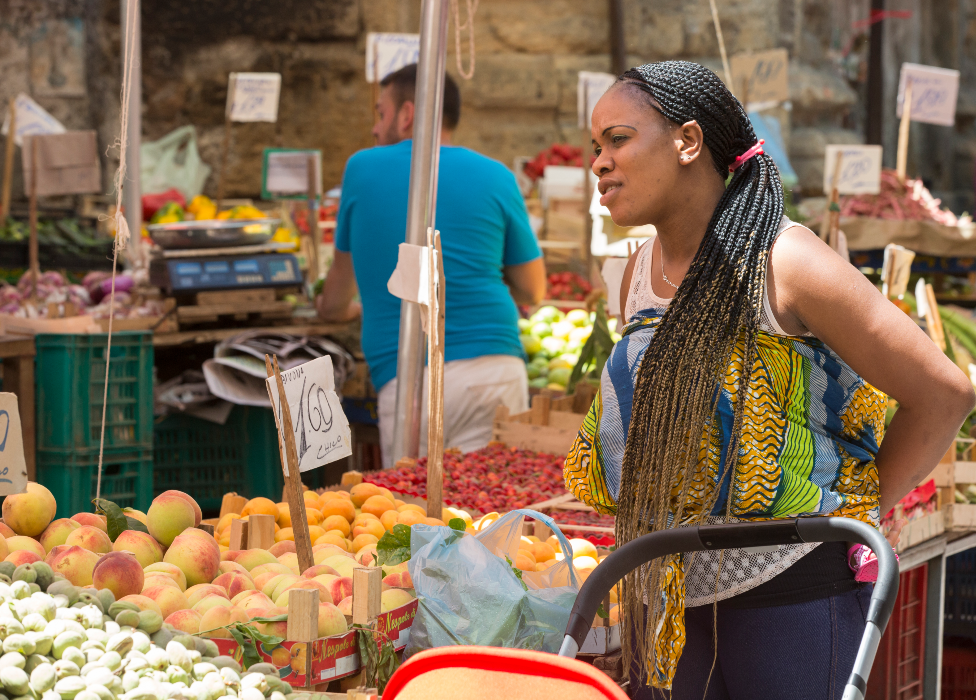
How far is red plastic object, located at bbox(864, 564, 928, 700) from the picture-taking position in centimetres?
280

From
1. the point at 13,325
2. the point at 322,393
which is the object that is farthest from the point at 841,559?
the point at 13,325

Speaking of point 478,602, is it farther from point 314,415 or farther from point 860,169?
point 860,169

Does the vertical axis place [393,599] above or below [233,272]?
below

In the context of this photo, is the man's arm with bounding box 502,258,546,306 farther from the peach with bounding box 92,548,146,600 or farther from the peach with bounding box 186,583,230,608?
the peach with bounding box 92,548,146,600

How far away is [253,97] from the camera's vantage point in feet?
18.5

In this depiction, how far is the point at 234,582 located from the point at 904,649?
78.6 inches

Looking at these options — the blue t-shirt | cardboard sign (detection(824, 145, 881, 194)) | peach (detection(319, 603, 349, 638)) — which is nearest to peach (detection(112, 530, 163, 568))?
peach (detection(319, 603, 349, 638))

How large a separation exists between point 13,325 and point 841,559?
343cm

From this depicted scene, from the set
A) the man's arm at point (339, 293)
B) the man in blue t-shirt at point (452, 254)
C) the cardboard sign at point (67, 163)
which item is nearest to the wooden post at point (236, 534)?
the man in blue t-shirt at point (452, 254)

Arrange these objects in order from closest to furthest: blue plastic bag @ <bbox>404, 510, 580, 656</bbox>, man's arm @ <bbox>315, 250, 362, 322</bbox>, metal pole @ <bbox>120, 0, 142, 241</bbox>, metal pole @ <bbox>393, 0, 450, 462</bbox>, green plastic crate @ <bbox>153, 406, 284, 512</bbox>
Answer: blue plastic bag @ <bbox>404, 510, 580, 656</bbox> → metal pole @ <bbox>393, 0, 450, 462</bbox> → man's arm @ <bbox>315, 250, 362, 322</bbox> → green plastic crate @ <bbox>153, 406, 284, 512</bbox> → metal pole @ <bbox>120, 0, 142, 241</bbox>

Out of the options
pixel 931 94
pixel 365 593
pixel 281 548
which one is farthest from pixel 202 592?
pixel 931 94

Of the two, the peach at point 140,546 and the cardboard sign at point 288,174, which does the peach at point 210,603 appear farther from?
the cardboard sign at point 288,174

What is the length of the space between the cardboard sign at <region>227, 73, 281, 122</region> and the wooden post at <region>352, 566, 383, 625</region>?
14.4 feet

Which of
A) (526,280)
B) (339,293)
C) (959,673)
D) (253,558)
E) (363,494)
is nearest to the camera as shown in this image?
(253,558)
